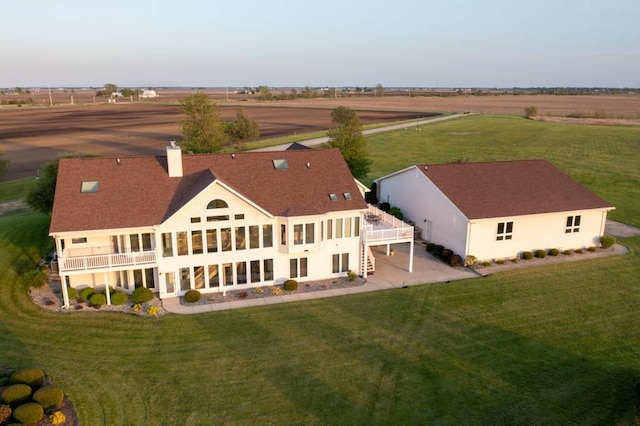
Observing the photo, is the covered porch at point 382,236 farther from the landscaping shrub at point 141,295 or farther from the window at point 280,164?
the landscaping shrub at point 141,295

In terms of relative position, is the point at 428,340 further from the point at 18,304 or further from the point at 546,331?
the point at 18,304

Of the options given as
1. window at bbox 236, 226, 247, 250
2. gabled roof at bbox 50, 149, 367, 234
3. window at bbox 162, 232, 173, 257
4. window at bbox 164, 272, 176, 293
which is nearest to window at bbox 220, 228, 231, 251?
window at bbox 236, 226, 247, 250

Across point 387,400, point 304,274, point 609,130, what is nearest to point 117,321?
point 304,274

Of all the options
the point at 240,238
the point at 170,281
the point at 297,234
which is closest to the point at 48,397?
the point at 170,281

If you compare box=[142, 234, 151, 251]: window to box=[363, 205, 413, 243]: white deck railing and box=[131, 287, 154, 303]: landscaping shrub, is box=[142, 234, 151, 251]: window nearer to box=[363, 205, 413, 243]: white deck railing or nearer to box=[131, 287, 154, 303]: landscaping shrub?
box=[131, 287, 154, 303]: landscaping shrub

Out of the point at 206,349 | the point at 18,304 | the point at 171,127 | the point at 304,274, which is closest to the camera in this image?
the point at 206,349

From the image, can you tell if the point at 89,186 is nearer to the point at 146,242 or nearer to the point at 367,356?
the point at 146,242
